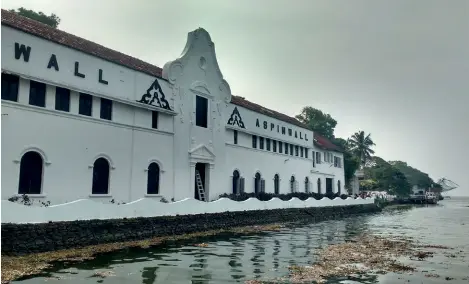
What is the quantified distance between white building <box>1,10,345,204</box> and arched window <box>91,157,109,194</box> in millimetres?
49

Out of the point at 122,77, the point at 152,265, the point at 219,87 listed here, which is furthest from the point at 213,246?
the point at 219,87

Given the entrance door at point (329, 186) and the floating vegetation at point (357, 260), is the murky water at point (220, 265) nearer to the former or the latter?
the floating vegetation at point (357, 260)

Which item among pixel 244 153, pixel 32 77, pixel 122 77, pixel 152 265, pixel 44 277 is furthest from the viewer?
pixel 244 153

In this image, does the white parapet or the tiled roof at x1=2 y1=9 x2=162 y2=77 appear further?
the tiled roof at x1=2 y1=9 x2=162 y2=77

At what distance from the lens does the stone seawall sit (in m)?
12.7

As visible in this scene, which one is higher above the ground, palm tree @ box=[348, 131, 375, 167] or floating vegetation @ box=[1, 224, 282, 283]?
palm tree @ box=[348, 131, 375, 167]

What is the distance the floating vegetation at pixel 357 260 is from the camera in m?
10.6

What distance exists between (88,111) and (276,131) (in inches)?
762

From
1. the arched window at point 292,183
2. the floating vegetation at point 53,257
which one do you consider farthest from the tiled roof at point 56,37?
the arched window at point 292,183

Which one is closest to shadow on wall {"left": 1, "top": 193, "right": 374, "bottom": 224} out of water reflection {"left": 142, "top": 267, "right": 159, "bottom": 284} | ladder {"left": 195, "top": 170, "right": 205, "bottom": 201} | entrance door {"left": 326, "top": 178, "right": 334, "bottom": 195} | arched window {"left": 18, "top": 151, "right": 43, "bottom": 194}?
arched window {"left": 18, "top": 151, "right": 43, "bottom": 194}

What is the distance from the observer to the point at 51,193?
16078 millimetres

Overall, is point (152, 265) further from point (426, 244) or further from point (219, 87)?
point (219, 87)

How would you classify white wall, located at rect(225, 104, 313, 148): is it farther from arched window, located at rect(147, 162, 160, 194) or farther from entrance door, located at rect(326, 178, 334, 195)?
arched window, located at rect(147, 162, 160, 194)

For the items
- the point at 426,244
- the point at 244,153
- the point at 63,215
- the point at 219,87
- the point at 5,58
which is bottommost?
the point at 426,244
